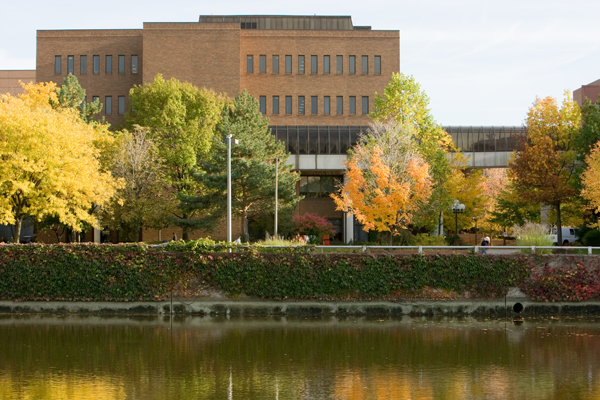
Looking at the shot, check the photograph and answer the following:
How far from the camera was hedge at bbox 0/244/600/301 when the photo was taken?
26125 millimetres

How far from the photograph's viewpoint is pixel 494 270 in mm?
26344

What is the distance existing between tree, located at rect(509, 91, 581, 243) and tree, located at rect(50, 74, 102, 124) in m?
30.6

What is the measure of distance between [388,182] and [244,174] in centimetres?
951

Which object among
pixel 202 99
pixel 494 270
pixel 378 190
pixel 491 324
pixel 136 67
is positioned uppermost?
pixel 136 67

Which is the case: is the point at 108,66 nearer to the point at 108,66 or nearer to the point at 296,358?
the point at 108,66

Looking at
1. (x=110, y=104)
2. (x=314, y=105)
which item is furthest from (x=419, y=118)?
(x=110, y=104)

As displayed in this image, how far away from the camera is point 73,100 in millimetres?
52781

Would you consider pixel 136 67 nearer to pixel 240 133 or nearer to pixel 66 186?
pixel 240 133

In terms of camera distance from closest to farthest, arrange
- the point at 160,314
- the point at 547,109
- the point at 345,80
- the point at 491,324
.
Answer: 1. the point at 491,324
2. the point at 160,314
3. the point at 547,109
4. the point at 345,80

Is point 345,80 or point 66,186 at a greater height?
point 345,80

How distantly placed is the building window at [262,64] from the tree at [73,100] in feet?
47.7

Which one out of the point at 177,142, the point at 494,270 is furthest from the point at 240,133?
the point at 494,270

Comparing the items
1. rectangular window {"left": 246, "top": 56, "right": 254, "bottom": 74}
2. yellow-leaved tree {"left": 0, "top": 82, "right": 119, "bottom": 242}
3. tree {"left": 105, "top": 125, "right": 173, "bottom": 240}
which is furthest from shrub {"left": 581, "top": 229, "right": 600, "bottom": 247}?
rectangular window {"left": 246, "top": 56, "right": 254, "bottom": 74}

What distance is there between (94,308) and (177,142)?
1026 inches
